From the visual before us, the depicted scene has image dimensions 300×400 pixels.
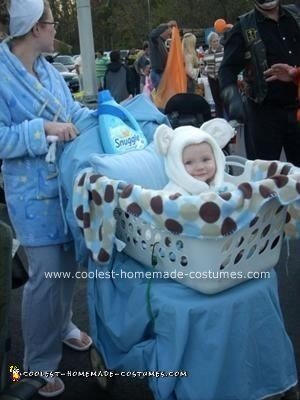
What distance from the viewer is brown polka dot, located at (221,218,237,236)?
1699mm

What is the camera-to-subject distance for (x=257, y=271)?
193 centimetres

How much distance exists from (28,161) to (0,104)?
0.24 meters

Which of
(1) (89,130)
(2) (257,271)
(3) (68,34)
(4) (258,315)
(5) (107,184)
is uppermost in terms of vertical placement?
(3) (68,34)

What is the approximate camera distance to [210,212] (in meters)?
1.68

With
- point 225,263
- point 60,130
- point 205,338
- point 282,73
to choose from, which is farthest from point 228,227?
point 282,73

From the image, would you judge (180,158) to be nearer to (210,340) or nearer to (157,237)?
(157,237)

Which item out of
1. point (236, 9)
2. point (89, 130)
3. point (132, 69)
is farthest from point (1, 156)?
point (236, 9)

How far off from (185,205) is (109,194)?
32 centimetres

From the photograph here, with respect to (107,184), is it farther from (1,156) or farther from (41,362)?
(41,362)

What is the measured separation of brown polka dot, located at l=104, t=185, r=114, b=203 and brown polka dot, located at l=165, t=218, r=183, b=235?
0.25 meters

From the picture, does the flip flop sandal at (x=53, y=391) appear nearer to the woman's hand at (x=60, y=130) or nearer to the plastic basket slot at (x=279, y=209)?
the woman's hand at (x=60, y=130)

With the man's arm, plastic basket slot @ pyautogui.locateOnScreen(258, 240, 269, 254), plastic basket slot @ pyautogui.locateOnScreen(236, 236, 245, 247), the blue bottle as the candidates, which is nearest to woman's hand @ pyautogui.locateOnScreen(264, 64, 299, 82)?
the man's arm

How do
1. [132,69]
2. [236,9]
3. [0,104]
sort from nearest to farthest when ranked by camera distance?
[0,104] → [132,69] → [236,9]

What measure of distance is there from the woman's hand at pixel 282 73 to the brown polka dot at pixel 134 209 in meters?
1.63
